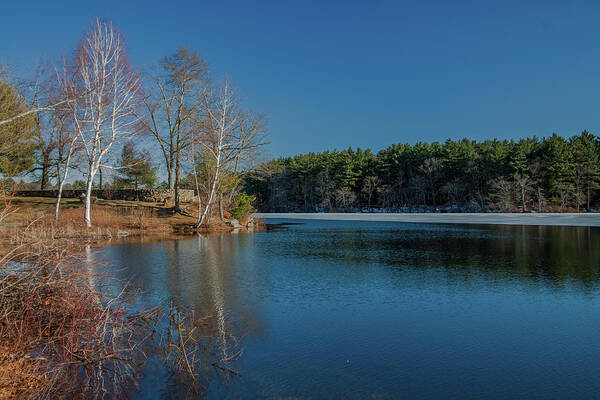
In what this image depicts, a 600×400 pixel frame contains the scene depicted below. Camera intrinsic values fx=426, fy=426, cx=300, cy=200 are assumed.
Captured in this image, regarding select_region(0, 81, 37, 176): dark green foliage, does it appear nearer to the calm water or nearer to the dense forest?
the calm water

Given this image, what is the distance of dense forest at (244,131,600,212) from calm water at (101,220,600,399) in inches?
1085

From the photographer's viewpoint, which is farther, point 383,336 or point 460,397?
point 383,336

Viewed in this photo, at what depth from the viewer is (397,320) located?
6.64 meters

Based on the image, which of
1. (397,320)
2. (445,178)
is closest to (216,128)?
(397,320)

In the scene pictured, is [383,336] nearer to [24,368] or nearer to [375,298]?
[375,298]

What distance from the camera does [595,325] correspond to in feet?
20.7

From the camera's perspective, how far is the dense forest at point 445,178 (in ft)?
163

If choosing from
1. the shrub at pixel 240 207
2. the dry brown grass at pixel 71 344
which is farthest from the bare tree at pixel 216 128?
the dry brown grass at pixel 71 344

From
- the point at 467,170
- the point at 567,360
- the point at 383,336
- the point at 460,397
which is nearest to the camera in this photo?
the point at 460,397

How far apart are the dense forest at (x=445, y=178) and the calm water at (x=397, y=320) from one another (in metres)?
27.6

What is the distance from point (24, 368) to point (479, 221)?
3696 cm

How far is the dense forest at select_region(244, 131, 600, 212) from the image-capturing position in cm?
4953

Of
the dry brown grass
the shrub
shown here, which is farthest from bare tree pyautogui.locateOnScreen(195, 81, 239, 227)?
the dry brown grass

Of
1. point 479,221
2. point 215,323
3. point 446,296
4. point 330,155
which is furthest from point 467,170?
point 215,323
